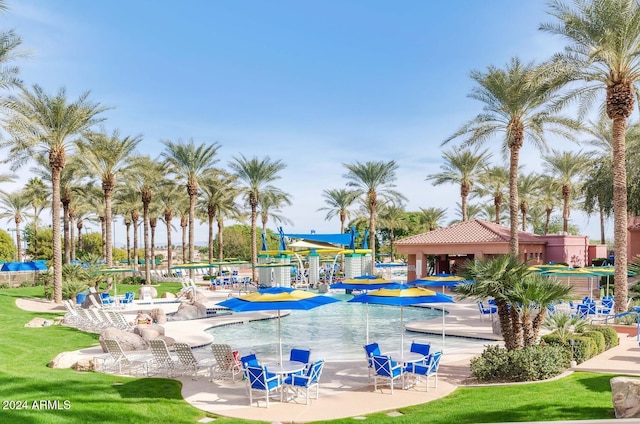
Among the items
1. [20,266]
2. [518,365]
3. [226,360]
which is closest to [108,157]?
[20,266]

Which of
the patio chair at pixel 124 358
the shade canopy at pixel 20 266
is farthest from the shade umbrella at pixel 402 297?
the shade canopy at pixel 20 266

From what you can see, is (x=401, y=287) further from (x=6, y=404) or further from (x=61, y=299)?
(x=61, y=299)

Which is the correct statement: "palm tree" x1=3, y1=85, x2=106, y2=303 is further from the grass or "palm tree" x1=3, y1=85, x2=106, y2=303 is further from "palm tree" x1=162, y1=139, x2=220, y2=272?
the grass

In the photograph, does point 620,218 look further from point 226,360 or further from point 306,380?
point 226,360

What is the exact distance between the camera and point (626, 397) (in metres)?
8.23

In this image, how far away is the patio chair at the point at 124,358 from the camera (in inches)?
520

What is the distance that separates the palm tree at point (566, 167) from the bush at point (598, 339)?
3232 centimetres

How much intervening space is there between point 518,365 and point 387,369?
10.2ft

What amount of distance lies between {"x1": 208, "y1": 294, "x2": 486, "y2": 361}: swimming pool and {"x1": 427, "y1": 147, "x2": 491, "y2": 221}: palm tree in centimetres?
2005

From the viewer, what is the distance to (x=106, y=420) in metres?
8.95

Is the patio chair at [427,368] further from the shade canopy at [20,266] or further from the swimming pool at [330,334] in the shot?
the shade canopy at [20,266]

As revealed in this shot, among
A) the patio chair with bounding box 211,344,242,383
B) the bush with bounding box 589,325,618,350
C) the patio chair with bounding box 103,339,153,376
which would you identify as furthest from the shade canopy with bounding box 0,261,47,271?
the bush with bounding box 589,325,618,350

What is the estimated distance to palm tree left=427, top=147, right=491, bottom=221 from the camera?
44.8 meters

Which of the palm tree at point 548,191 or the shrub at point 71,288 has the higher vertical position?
the palm tree at point 548,191
